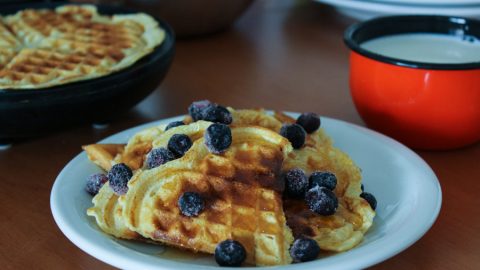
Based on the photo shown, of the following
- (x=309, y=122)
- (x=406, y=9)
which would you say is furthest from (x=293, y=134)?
(x=406, y=9)

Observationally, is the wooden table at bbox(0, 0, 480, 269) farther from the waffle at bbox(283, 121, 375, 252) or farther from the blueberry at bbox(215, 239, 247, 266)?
the blueberry at bbox(215, 239, 247, 266)

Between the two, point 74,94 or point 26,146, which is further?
point 26,146

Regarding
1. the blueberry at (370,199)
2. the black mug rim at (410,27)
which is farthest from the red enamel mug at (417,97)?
the blueberry at (370,199)

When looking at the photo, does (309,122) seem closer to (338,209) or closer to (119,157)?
(338,209)

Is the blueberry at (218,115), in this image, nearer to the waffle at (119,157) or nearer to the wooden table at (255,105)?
the waffle at (119,157)

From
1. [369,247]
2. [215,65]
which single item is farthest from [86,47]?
[369,247]

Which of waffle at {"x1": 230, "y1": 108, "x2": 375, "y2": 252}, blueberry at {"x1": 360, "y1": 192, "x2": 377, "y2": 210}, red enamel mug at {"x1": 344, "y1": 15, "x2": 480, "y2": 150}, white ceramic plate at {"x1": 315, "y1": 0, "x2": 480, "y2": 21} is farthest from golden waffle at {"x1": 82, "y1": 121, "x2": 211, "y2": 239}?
white ceramic plate at {"x1": 315, "y1": 0, "x2": 480, "y2": 21}

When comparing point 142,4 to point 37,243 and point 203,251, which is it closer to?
point 37,243
